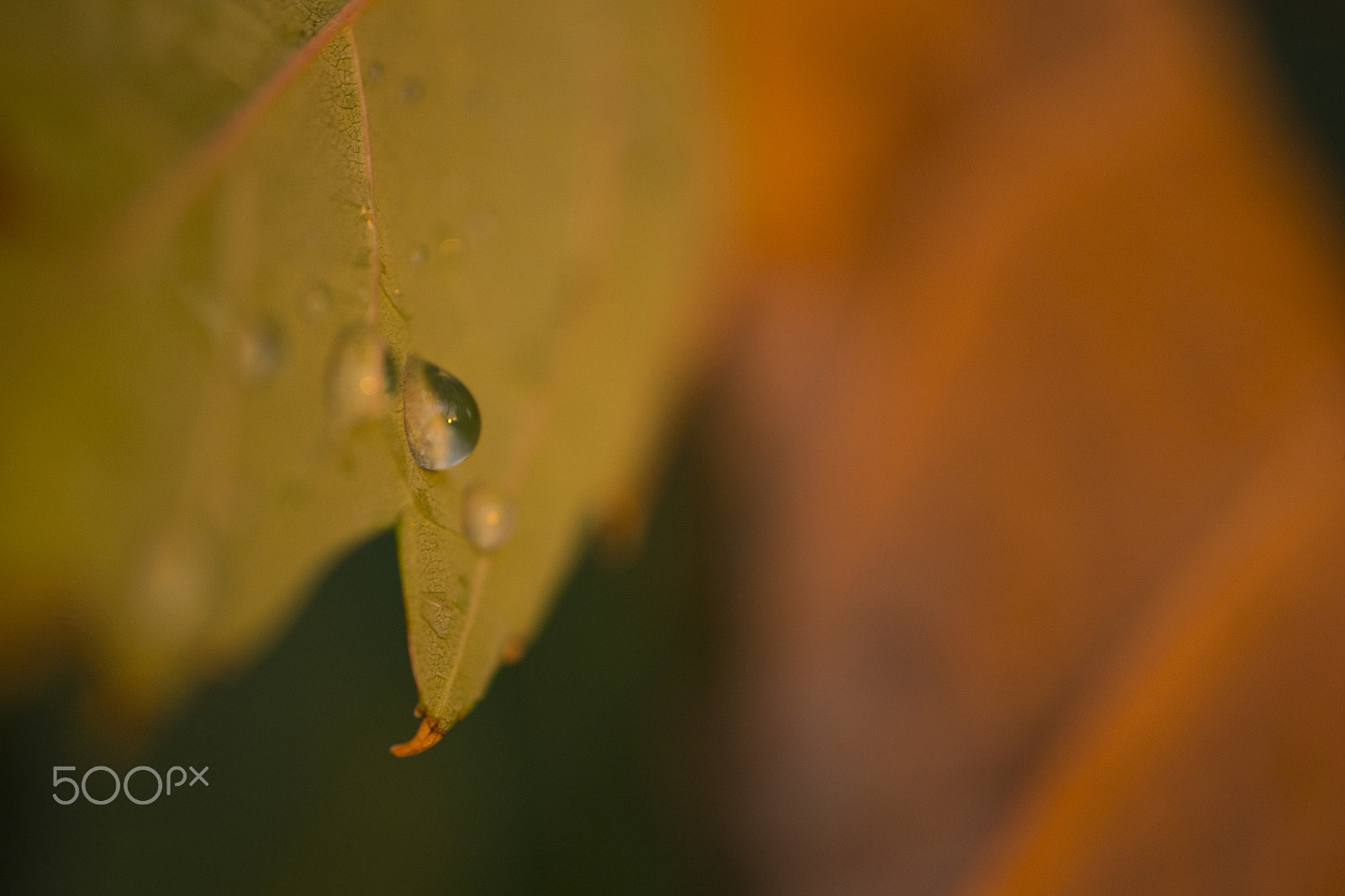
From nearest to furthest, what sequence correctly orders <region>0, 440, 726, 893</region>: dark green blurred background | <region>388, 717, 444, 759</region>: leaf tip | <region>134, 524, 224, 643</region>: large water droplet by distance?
<region>388, 717, 444, 759</region>: leaf tip, <region>134, 524, 224, 643</region>: large water droplet, <region>0, 440, 726, 893</region>: dark green blurred background

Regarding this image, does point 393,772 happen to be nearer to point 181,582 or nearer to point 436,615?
point 181,582

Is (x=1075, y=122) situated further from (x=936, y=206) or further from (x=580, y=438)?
(x=580, y=438)

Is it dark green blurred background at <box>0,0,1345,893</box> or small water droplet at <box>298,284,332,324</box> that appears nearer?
small water droplet at <box>298,284,332,324</box>

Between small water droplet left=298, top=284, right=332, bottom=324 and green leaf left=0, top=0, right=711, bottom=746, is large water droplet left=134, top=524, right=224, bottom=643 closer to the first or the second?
green leaf left=0, top=0, right=711, bottom=746

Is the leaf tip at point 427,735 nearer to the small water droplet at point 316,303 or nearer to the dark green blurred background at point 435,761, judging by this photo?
the small water droplet at point 316,303

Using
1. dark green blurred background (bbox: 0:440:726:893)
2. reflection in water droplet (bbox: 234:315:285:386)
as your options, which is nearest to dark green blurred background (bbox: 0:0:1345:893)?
dark green blurred background (bbox: 0:440:726:893)

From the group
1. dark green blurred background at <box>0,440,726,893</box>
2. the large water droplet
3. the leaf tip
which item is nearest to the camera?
the leaf tip

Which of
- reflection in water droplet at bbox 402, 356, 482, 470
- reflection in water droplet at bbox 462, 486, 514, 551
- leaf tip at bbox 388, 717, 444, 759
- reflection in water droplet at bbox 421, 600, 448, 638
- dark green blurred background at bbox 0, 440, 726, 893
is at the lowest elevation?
dark green blurred background at bbox 0, 440, 726, 893

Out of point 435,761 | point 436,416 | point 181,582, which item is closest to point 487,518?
point 436,416
